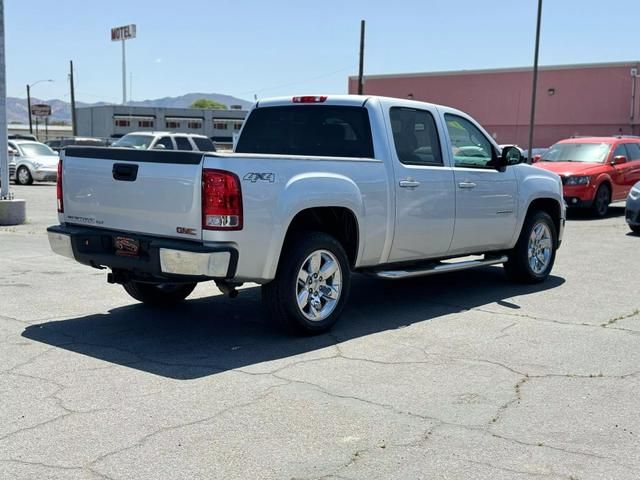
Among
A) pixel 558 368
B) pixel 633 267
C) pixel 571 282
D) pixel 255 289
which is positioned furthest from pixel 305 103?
pixel 633 267

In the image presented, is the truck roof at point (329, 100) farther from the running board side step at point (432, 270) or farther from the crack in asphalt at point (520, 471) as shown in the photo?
the crack in asphalt at point (520, 471)

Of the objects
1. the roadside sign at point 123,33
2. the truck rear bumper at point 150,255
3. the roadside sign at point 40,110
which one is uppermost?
the roadside sign at point 123,33

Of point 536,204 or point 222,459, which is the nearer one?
point 222,459

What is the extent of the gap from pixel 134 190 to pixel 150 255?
1.88ft

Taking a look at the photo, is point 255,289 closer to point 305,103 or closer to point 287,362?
point 305,103

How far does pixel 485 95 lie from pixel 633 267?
142 ft

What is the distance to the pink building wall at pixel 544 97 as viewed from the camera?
152 ft

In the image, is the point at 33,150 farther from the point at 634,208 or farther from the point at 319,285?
the point at 319,285

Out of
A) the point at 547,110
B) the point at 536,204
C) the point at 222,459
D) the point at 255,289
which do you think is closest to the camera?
the point at 222,459

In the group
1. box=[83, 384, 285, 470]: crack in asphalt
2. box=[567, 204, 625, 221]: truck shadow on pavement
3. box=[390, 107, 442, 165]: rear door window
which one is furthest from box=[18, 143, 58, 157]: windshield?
box=[83, 384, 285, 470]: crack in asphalt

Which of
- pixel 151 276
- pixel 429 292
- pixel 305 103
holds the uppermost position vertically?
pixel 305 103

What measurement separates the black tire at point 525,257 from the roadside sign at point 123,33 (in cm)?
10518

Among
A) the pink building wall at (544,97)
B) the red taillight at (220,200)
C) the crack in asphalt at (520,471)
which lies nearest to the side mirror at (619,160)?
the red taillight at (220,200)

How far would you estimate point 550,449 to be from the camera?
4.30 metres
